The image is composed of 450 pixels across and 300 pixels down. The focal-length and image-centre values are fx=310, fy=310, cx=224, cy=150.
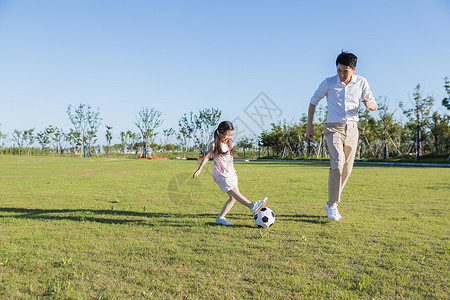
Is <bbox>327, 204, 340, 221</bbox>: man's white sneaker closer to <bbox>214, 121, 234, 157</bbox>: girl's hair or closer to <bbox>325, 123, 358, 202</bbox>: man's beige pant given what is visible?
<bbox>325, 123, 358, 202</bbox>: man's beige pant

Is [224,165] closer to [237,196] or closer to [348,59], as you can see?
[237,196]

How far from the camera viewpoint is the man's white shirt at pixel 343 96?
15.4ft

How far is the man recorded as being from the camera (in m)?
4.68

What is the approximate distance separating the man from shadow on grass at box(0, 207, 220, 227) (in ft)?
6.94

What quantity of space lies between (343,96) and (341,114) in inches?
10.6

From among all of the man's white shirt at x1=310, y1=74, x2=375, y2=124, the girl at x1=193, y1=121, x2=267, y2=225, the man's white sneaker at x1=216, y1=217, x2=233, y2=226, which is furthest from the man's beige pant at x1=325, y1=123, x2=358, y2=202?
the man's white sneaker at x1=216, y1=217, x2=233, y2=226

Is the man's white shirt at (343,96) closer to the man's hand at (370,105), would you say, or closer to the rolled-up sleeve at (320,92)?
the rolled-up sleeve at (320,92)

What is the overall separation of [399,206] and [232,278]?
4801mm

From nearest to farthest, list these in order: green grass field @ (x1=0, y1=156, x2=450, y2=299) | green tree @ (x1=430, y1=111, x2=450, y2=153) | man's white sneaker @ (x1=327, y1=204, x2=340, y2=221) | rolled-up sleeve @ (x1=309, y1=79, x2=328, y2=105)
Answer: green grass field @ (x1=0, y1=156, x2=450, y2=299) < man's white sneaker @ (x1=327, y1=204, x2=340, y2=221) < rolled-up sleeve @ (x1=309, y1=79, x2=328, y2=105) < green tree @ (x1=430, y1=111, x2=450, y2=153)

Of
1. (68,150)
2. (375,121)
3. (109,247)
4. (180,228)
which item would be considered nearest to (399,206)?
(180,228)

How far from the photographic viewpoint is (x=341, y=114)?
15.4 ft

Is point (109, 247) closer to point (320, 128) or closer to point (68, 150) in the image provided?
point (320, 128)

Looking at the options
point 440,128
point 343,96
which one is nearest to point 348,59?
point 343,96


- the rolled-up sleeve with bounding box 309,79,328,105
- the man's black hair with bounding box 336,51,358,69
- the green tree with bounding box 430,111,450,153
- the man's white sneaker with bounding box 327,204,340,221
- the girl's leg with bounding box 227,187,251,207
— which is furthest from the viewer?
the green tree with bounding box 430,111,450,153
